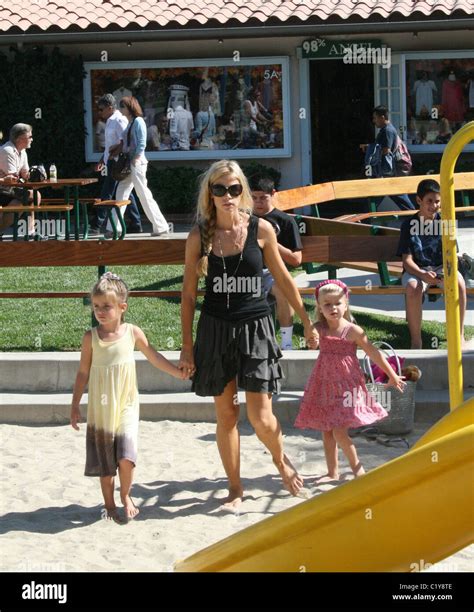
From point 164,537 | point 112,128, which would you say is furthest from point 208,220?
point 112,128

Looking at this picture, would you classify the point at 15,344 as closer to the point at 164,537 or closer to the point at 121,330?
the point at 121,330

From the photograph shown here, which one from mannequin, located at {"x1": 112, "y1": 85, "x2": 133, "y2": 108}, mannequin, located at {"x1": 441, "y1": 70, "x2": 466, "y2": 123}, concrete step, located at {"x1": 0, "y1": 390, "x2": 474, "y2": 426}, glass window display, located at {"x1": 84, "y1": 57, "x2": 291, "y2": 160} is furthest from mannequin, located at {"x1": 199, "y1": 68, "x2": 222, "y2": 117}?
concrete step, located at {"x1": 0, "y1": 390, "x2": 474, "y2": 426}

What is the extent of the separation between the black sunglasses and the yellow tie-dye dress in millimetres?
901

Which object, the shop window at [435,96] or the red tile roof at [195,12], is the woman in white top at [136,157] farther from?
the shop window at [435,96]

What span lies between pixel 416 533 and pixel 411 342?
4835mm

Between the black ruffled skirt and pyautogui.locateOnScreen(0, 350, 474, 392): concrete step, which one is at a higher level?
the black ruffled skirt

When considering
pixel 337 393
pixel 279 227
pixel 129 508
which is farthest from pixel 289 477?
pixel 279 227

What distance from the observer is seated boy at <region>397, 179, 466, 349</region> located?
27.8 feet

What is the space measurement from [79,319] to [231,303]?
414cm

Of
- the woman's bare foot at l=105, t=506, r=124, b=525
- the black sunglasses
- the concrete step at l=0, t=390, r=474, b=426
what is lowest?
the woman's bare foot at l=105, t=506, r=124, b=525

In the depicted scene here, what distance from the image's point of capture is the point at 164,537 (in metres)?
5.74

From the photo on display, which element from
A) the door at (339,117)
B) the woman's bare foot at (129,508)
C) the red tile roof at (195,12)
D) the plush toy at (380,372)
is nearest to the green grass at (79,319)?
the plush toy at (380,372)

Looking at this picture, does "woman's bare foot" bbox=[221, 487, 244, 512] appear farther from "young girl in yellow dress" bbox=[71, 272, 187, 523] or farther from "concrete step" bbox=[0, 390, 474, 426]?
"concrete step" bbox=[0, 390, 474, 426]

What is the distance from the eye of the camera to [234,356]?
6.00 meters
